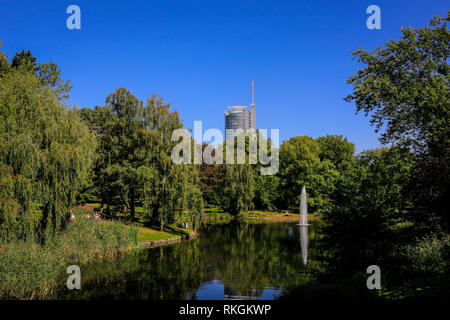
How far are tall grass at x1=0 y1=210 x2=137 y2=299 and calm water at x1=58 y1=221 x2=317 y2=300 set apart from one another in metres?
0.85

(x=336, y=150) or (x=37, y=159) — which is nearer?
(x=37, y=159)

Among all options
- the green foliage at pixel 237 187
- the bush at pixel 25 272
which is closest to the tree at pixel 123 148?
the bush at pixel 25 272

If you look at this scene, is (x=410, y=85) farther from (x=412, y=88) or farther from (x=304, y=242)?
(x=304, y=242)

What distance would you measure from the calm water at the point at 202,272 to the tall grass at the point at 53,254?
85cm

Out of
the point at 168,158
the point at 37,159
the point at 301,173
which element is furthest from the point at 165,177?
the point at 301,173

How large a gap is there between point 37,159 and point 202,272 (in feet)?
35.6

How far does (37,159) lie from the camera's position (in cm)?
1864

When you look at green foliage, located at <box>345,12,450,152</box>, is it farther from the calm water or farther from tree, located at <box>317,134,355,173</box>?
tree, located at <box>317,134,355,173</box>

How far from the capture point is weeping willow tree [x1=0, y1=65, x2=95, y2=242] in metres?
17.5

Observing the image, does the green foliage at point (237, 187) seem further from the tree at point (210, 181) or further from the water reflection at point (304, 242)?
the water reflection at point (304, 242)

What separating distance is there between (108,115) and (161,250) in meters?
15.0

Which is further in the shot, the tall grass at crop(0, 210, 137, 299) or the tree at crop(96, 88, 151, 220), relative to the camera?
the tree at crop(96, 88, 151, 220)

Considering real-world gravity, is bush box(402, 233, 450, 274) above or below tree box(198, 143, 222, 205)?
below

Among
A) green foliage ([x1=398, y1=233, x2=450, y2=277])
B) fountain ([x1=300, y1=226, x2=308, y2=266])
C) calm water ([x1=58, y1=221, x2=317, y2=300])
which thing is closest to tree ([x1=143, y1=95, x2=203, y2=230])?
calm water ([x1=58, y1=221, x2=317, y2=300])
